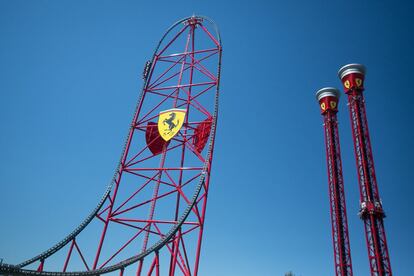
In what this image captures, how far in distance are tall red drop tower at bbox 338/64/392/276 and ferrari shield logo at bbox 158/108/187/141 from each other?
19120 millimetres

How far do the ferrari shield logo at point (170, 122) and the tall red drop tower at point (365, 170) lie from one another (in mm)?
19120

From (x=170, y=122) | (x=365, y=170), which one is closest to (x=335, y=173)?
(x=365, y=170)

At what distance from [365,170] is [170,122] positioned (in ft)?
67.6

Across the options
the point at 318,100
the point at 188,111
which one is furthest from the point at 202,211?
the point at 318,100

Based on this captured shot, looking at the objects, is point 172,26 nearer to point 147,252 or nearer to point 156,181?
point 156,181

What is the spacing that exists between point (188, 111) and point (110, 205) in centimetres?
631

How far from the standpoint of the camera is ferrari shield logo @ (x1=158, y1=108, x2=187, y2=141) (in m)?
16.7

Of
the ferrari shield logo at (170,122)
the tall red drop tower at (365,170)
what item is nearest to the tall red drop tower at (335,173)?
the tall red drop tower at (365,170)

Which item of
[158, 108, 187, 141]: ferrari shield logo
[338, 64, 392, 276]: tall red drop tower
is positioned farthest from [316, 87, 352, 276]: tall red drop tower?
[158, 108, 187, 141]: ferrari shield logo

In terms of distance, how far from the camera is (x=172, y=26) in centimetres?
2139

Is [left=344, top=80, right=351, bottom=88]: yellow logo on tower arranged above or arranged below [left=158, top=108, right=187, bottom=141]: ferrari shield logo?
above

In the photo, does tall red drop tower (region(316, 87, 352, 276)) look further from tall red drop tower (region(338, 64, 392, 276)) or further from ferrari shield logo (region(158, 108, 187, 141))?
ferrari shield logo (region(158, 108, 187, 141))

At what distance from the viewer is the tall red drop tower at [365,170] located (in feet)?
85.9

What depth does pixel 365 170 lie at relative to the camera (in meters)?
29.8
